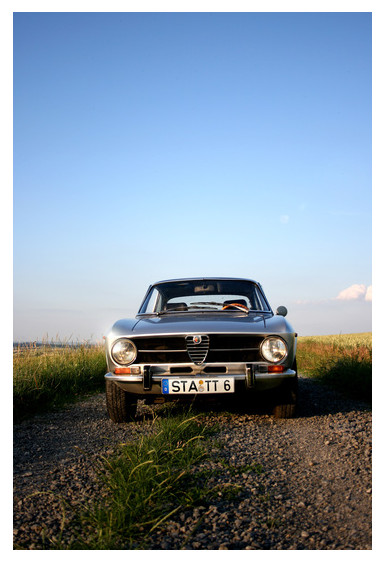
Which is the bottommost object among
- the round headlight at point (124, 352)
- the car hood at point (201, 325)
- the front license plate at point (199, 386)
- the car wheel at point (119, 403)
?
the car wheel at point (119, 403)

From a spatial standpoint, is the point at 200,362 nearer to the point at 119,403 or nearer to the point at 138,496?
the point at 119,403

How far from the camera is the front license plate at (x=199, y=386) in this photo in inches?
148

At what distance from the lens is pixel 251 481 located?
262 centimetres

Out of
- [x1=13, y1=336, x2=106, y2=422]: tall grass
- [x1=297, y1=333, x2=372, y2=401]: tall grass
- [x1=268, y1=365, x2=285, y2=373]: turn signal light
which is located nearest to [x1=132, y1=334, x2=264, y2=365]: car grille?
[x1=268, y1=365, x2=285, y2=373]: turn signal light

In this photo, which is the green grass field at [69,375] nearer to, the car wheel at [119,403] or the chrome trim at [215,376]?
the car wheel at [119,403]

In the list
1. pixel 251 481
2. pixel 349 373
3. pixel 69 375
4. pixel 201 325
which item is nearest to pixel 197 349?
pixel 201 325

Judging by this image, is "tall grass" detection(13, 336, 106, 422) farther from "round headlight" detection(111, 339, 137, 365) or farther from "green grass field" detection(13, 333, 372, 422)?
"round headlight" detection(111, 339, 137, 365)

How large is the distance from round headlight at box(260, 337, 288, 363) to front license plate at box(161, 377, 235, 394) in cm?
41

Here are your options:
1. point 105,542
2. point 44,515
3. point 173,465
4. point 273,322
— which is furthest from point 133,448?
point 273,322

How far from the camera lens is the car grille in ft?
12.9

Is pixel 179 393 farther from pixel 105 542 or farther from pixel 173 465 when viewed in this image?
pixel 105 542

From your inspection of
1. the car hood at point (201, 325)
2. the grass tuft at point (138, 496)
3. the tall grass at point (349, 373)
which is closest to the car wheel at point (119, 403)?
the car hood at point (201, 325)

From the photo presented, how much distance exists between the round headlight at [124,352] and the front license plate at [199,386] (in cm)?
43

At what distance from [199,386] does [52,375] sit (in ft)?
11.3
